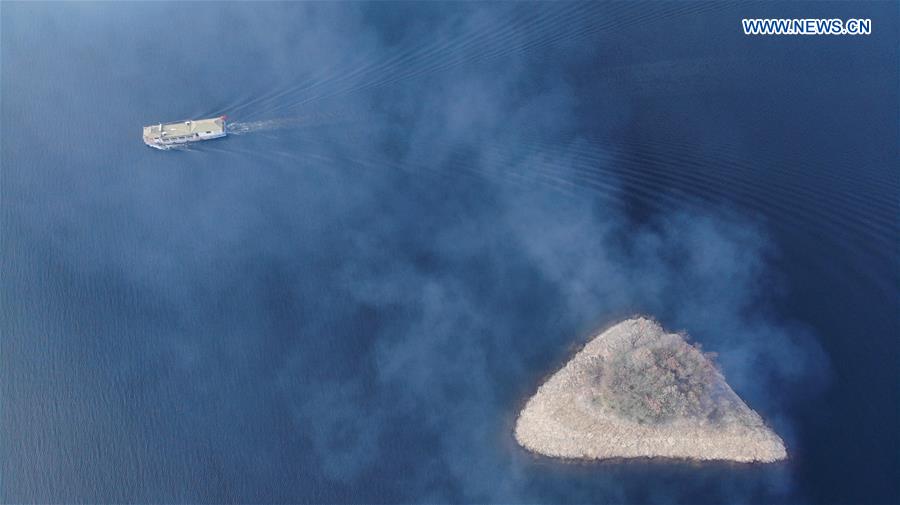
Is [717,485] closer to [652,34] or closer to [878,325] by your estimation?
[878,325]

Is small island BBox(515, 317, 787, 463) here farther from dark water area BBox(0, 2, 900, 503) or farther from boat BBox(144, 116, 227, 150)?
boat BBox(144, 116, 227, 150)

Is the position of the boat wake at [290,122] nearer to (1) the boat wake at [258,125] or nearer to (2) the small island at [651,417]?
(1) the boat wake at [258,125]

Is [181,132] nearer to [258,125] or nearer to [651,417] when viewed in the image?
[258,125]

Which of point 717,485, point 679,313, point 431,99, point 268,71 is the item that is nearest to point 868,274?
point 679,313

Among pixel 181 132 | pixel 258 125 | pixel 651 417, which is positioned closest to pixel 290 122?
pixel 258 125

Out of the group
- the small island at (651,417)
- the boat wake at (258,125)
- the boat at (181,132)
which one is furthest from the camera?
the boat wake at (258,125)

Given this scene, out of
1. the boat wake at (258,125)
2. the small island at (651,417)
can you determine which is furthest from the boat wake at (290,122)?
the small island at (651,417)
